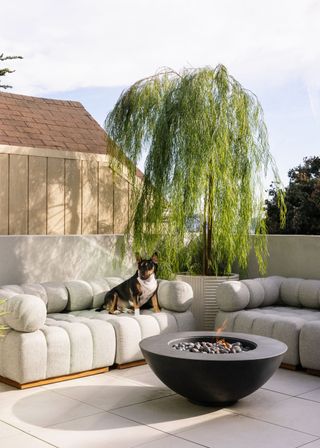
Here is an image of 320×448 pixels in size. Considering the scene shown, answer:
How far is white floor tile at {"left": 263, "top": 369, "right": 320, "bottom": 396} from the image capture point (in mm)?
4020

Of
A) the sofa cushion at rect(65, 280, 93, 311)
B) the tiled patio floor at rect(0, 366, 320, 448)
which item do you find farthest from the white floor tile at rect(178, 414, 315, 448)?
the sofa cushion at rect(65, 280, 93, 311)

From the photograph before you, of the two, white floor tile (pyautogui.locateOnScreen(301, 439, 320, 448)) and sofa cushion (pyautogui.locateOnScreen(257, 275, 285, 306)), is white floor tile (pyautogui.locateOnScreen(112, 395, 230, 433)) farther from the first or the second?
sofa cushion (pyautogui.locateOnScreen(257, 275, 285, 306))

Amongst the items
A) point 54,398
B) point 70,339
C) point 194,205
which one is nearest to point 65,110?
point 194,205

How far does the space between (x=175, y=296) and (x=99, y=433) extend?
2024 mm

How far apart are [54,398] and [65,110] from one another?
13.0ft

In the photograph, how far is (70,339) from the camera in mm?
4191

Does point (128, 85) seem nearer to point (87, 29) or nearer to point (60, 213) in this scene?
point (87, 29)

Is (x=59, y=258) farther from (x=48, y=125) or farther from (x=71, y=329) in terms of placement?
(x=48, y=125)

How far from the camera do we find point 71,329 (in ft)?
13.9

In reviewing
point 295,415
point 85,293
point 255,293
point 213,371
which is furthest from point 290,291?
point 213,371

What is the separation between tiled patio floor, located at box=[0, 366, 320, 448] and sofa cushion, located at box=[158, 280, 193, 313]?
3.13 ft

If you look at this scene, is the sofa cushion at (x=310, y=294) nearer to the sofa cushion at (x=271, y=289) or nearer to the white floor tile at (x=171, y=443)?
the sofa cushion at (x=271, y=289)

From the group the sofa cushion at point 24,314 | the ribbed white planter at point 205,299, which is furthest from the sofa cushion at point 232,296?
the sofa cushion at point 24,314

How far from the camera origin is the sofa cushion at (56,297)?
4.94 metres
